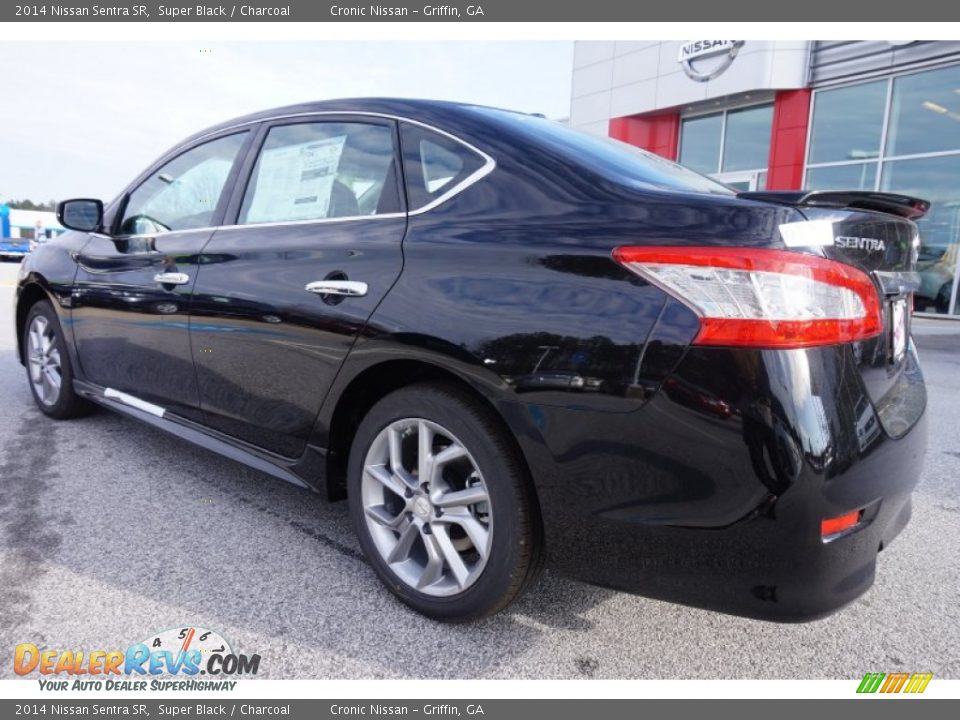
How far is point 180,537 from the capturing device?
2.59 meters

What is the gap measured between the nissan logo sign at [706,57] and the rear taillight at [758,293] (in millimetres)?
14883

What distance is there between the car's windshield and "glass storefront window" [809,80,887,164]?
12729 millimetres

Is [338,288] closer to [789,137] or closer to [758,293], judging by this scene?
[758,293]

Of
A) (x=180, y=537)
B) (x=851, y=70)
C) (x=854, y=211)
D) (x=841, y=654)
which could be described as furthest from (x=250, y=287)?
(x=851, y=70)

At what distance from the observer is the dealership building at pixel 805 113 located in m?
11.9

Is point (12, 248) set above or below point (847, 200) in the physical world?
below

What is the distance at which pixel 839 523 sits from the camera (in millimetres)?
1560

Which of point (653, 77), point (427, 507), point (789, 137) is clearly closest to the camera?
point (427, 507)

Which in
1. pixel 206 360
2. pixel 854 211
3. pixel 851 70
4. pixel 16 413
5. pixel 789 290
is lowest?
pixel 16 413

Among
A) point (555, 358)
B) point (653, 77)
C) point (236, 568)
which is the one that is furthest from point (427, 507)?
point (653, 77)

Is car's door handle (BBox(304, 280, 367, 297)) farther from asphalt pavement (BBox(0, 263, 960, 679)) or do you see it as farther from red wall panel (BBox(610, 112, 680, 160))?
red wall panel (BBox(610, 112, 680, 160))

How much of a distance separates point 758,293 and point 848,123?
14212 mm
